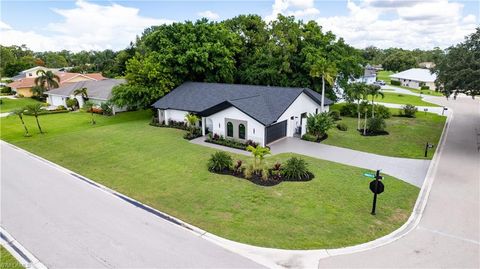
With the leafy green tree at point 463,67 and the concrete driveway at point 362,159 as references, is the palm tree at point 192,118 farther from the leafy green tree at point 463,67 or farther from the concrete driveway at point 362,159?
the leafy green tree at point 463,67

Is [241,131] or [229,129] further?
[229,129]

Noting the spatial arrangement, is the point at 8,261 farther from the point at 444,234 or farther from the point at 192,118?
the point at 192,118

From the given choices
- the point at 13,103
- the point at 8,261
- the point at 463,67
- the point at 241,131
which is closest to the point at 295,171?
the point at 241,131

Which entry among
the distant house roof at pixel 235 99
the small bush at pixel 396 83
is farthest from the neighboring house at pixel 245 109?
the small bush at pixel 396 83

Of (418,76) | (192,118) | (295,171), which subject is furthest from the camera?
(418,76)

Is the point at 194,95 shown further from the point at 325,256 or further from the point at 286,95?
the point at 325,256
